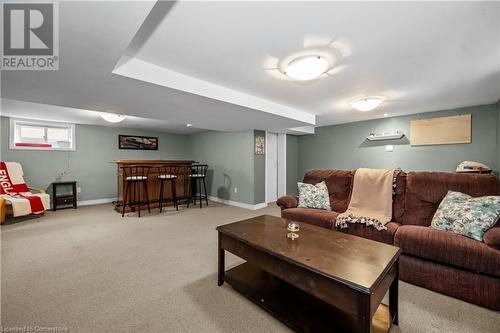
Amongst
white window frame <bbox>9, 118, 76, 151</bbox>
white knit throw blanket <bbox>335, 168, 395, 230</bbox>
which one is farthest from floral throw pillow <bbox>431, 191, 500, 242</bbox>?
white window frame <bbox>9, 118, 76, 151</bbox>

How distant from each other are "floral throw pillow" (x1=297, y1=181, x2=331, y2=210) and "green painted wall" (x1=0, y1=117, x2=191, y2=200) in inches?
207

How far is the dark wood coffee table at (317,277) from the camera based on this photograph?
1.16 m

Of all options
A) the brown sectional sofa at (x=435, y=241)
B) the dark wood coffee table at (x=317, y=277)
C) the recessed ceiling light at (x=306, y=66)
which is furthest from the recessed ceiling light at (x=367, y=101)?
the dark wood coffee table at (x=317, y=277)

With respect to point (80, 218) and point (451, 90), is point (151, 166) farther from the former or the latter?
point (451, 90)

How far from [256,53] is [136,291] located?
2.41 meters

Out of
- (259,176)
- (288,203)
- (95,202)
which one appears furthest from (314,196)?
(95,202)

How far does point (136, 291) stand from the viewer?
1878mm

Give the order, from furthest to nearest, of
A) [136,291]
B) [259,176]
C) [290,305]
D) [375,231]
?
[259,176] < [375,231] < [136,291] < [290,305]

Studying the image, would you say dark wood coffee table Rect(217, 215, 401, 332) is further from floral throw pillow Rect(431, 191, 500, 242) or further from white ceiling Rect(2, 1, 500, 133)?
white ceiling Rect(2, 1, 500, 133)

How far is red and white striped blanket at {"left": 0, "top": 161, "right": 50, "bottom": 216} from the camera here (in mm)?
3732

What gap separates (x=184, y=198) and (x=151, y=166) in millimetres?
1230

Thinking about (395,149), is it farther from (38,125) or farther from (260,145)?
(38,125)

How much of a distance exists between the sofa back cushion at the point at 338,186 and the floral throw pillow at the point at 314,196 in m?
0.09

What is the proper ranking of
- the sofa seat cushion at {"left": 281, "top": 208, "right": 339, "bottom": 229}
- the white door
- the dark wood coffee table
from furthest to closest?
1. the white door
2. the sofa seat cushion at {"left": 281, "top": 208, "right": 339, "bottom": 229}
3. the dark wood coffee table
